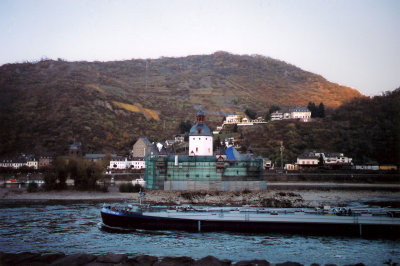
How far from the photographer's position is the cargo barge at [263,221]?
3578cm

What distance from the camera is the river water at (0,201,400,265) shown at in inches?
1106

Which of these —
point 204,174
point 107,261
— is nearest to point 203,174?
point 204,174

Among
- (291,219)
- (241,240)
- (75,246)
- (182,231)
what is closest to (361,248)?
(291,219)

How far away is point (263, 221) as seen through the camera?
36.9m

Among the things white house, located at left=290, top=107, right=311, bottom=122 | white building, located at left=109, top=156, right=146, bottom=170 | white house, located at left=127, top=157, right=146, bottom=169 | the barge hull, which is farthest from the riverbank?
white house, located at left=290, top=107, right=311, bottom=122

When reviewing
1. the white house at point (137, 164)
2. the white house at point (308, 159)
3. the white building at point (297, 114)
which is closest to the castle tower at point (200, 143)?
the white house at point (308, 159)

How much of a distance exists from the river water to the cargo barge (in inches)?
39.5

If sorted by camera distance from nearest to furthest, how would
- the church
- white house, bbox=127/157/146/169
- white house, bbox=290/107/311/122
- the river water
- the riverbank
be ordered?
the river water → the riverbank → the church → white house, bbox=127/157/146/169 → white house, bbox=290/107/311/122

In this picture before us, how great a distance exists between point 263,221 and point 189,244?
8938 millimetres

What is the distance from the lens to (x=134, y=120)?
531 ft

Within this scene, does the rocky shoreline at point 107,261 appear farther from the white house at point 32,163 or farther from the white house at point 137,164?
the white house at point 32,163

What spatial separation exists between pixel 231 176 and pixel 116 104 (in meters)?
116

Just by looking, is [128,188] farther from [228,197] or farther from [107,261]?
[107,261]

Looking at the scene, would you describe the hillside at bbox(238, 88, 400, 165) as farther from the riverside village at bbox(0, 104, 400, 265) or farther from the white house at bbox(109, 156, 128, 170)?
the white house at bbox(109, 156, 128, 170)
